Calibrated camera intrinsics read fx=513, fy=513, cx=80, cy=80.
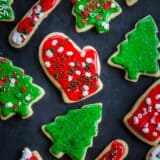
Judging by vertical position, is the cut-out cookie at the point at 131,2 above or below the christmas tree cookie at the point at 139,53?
above

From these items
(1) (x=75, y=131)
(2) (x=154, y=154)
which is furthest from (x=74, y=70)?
(2) (x=154, y=154)

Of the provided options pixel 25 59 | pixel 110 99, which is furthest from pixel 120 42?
pixel 25 59

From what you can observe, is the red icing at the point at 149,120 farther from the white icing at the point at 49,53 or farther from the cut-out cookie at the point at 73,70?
the white icing at the point at 49,53

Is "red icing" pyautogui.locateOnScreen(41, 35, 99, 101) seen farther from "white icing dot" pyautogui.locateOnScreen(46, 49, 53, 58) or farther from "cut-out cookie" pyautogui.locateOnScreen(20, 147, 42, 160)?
"cut-out cookie" pyautogui.locateOnScreen(20, 147, 42, 160)

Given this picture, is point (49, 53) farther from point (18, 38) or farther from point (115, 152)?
point (115, 152)

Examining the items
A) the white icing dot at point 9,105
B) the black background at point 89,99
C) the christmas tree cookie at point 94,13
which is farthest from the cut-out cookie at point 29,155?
the christmas tree cookie at point 94,13

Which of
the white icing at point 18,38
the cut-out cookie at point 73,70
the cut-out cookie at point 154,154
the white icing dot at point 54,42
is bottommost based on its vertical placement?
the cut-out cookie at point 154,154

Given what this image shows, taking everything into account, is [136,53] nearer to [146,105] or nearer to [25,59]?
[146,105]
